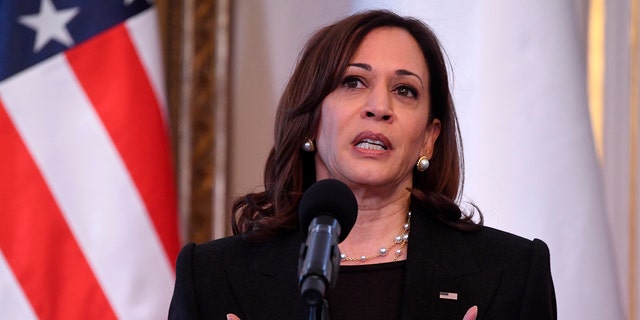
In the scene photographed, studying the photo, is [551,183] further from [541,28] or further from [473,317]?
[473,317]

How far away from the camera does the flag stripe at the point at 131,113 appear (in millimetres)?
2900

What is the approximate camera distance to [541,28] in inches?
112

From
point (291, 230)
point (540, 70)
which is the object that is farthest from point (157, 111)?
point (540, 70)

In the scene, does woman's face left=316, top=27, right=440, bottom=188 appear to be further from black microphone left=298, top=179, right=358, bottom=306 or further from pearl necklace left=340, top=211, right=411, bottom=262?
black microphone left=298, top=179, right=358, bottom=306

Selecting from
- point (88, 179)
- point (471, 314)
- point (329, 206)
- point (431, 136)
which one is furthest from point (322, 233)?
point (88, 179)

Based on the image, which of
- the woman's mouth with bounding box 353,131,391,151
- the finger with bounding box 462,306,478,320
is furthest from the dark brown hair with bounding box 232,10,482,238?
the finger with bounding box 462,306,478,320

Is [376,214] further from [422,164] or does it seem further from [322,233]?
[322,233]

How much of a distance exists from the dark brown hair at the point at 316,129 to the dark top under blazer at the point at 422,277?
0.21ft

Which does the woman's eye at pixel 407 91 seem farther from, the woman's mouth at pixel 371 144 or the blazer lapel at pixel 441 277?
the blazer lapel at pixel 441 277

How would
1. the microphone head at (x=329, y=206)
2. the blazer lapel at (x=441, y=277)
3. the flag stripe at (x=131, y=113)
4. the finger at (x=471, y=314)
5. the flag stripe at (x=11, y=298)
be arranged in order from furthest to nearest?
the flag stripe at (x=131, y=113) < the flag stripe at (x=11, y=298) < the blazer lapel at (x=441, y=277) < the finger at (x=471, y=314) < the microphone head at (x=329, y=206)

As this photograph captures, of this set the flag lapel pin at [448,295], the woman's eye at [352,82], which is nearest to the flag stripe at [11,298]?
the woman's eye at [352,82]

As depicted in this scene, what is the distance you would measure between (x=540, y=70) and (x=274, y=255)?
3.28 ft

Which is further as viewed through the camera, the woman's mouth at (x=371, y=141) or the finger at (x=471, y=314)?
the woman's mouth at (x=371, y=141)

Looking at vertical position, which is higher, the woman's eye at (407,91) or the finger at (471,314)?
the woman's eye at (407,91)
